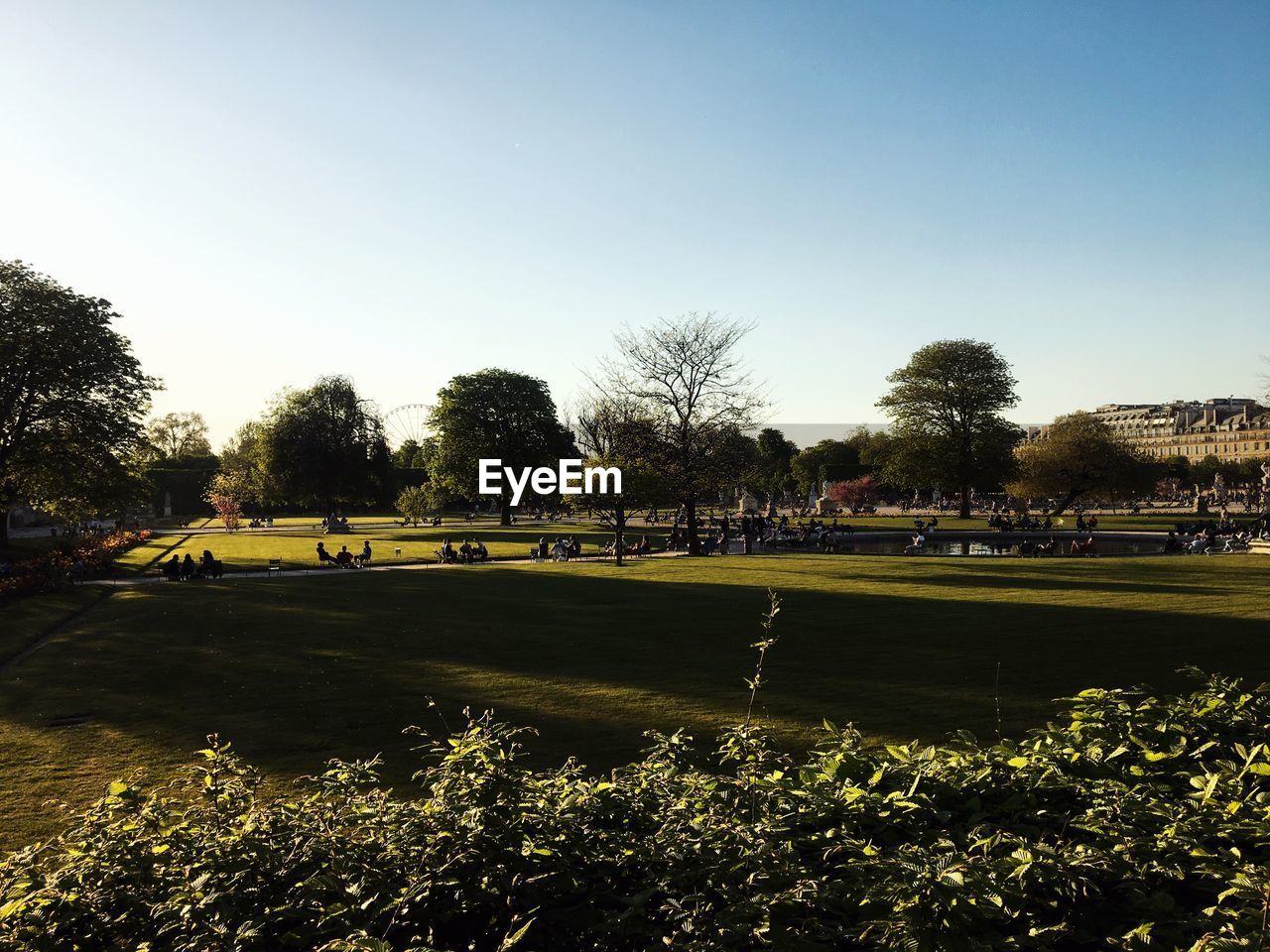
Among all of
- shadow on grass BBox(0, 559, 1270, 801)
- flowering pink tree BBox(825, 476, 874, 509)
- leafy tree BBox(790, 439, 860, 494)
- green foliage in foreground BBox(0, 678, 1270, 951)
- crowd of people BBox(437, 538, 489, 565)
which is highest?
leafy tree BBox(790, 439, 860, 494)

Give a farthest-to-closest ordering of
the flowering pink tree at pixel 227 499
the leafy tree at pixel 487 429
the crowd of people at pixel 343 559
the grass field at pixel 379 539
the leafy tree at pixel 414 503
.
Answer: the leafy tree at pixel 487 429, the leafy tree at pixel 414 503, the flowering pink tree at pixel 227 499, the grass field at pixel 379 539, the crowd of people at pixel 343 559

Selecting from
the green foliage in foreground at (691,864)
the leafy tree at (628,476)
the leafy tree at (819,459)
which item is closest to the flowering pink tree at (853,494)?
the leafy tree at (819,459)

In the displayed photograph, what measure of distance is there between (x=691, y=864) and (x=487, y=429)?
226 feet

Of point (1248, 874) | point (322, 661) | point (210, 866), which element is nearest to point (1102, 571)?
point (322, 661)

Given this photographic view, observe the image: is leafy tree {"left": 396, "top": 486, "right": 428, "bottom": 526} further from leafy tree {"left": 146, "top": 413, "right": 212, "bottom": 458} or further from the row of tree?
leafy tree {"left": 146, "top": 413, "right": 212, "bottom": 458}

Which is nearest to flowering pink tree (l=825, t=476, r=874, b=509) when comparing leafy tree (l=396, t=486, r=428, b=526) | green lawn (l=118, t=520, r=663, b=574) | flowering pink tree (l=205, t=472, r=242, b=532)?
green lawn (l=118, t=520, r=663, b=574)

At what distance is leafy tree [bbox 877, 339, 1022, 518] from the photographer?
68.4 m

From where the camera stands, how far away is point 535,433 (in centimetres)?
7238

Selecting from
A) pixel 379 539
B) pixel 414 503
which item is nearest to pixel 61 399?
pixel 379 539

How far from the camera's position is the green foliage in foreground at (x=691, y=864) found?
3.54m

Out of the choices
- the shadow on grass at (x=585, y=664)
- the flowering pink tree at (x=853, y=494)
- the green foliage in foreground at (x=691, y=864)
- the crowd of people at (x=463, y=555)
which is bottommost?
the shadow on grass at (x=585, y=664)

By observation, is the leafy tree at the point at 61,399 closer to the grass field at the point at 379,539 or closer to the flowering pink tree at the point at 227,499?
the grass field at the point at 379,539

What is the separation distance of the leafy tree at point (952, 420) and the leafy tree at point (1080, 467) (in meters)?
2.48

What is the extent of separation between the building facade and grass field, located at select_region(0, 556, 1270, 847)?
12274cm
